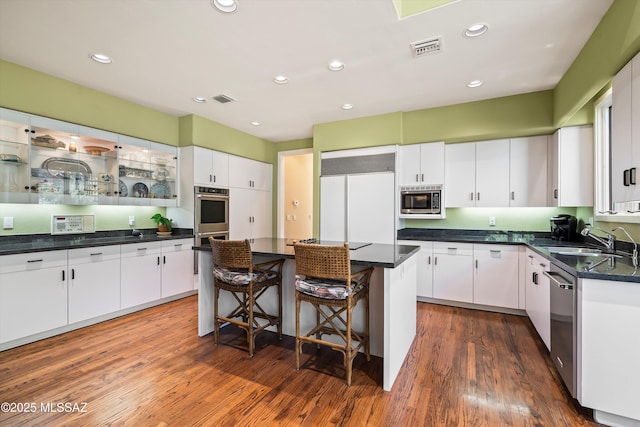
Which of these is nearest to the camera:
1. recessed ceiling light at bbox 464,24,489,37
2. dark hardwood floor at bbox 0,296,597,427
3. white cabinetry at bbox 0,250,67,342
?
dark hardwood floor at bbox 0,296,597,427

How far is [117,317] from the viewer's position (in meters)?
3.46

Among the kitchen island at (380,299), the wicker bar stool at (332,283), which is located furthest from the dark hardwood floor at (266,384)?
the wicker bar stool at (332,283)

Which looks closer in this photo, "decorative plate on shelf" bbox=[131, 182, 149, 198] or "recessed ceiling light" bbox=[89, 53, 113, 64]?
"recessed ceiling light" bbox=[89, 53, 113, 64]

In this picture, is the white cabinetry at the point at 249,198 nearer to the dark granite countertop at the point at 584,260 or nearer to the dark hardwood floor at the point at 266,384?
the dark hardwood floor at the point at 266,384

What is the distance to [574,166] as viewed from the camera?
10.7 ft

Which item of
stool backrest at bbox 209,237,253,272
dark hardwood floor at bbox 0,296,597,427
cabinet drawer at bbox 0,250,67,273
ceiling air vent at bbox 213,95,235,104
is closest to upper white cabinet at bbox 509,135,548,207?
dark hardwood floor at bbox 0,296,597,427

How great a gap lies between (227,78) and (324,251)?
91.6 inches

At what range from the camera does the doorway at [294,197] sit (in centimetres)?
600

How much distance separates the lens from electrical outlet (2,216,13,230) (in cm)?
298

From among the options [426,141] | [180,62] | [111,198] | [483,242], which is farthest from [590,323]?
[111,198]

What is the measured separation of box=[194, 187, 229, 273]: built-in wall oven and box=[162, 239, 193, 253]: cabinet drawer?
0.14 metres

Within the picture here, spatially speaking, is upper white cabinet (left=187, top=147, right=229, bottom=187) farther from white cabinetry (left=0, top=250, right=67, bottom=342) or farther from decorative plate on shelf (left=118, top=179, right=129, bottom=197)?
white cabinetry (left=0, top=250, right=67, bottom=342)

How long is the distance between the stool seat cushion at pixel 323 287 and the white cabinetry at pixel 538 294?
176cm

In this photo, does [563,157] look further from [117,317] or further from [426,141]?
[117,317]
